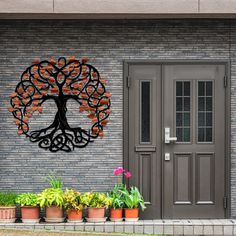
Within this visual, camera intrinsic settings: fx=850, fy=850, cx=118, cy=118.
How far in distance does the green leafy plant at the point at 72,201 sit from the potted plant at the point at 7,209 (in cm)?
69

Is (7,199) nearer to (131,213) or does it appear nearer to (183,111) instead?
(131,213)

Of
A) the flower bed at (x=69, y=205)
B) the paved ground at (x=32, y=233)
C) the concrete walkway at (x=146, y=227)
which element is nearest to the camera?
the paved ground at (x=32, y=233)

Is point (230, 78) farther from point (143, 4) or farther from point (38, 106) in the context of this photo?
point (38, 106)

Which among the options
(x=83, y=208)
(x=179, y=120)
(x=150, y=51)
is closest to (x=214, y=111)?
(x=179, y=120)

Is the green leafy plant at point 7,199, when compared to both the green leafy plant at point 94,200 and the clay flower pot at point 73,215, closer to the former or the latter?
the clay flower pot at point 73,215

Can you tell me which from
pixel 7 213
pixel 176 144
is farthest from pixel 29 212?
pixel 176 144

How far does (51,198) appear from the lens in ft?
35.9

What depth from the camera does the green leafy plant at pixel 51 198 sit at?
10.9 m

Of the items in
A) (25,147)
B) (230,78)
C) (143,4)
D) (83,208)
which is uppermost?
(143,4)

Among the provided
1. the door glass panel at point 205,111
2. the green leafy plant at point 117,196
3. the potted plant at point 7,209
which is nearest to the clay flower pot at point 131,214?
the green leafy plant at point 117,196

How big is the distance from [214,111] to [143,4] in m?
1.80

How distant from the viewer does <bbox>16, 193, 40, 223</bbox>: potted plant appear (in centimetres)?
1098

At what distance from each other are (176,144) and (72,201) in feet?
5.33

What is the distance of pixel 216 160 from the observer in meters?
11.4
